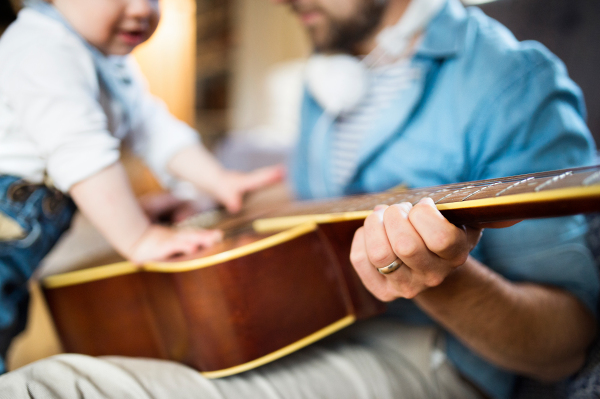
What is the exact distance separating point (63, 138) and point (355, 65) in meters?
0.60

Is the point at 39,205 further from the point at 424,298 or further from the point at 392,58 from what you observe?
the point at 392,58

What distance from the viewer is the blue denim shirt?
1.76ft

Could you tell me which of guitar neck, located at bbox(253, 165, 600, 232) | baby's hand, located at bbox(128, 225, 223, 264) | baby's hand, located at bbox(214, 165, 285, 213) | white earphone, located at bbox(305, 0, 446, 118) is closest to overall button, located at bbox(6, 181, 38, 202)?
baby's hand, located at bbox(128, 225, 223, 264)

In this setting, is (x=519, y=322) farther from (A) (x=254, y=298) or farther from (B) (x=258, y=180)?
(B) (x=258, y=180)

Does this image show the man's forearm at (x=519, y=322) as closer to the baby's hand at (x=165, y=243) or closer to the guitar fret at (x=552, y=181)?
the guitar fret at (x=552, y=181)

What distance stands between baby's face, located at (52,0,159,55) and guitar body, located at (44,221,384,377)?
31 centimetres

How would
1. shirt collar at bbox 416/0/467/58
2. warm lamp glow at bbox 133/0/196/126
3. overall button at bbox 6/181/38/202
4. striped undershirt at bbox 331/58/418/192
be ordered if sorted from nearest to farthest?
overall button at bbox 6/181/38/202, shirt collar at bbox 416/0/467/58, striped undershirt at bbox 331/58/418/192, warm lamp glow at bbox 133/0/196/126

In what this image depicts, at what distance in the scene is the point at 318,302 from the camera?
521 mm

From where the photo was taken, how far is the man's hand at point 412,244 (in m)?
0.31

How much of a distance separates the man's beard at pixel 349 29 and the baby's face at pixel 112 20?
0.43 metres

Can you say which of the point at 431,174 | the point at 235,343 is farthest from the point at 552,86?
the point at 235,343

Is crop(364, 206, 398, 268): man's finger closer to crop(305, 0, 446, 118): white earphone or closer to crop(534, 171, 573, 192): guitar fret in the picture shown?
crop(534, 171, 573, 192): guitar fret

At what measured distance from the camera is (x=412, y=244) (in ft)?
1.06

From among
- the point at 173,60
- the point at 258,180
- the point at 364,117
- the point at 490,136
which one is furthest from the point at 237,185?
the point at 173,60
